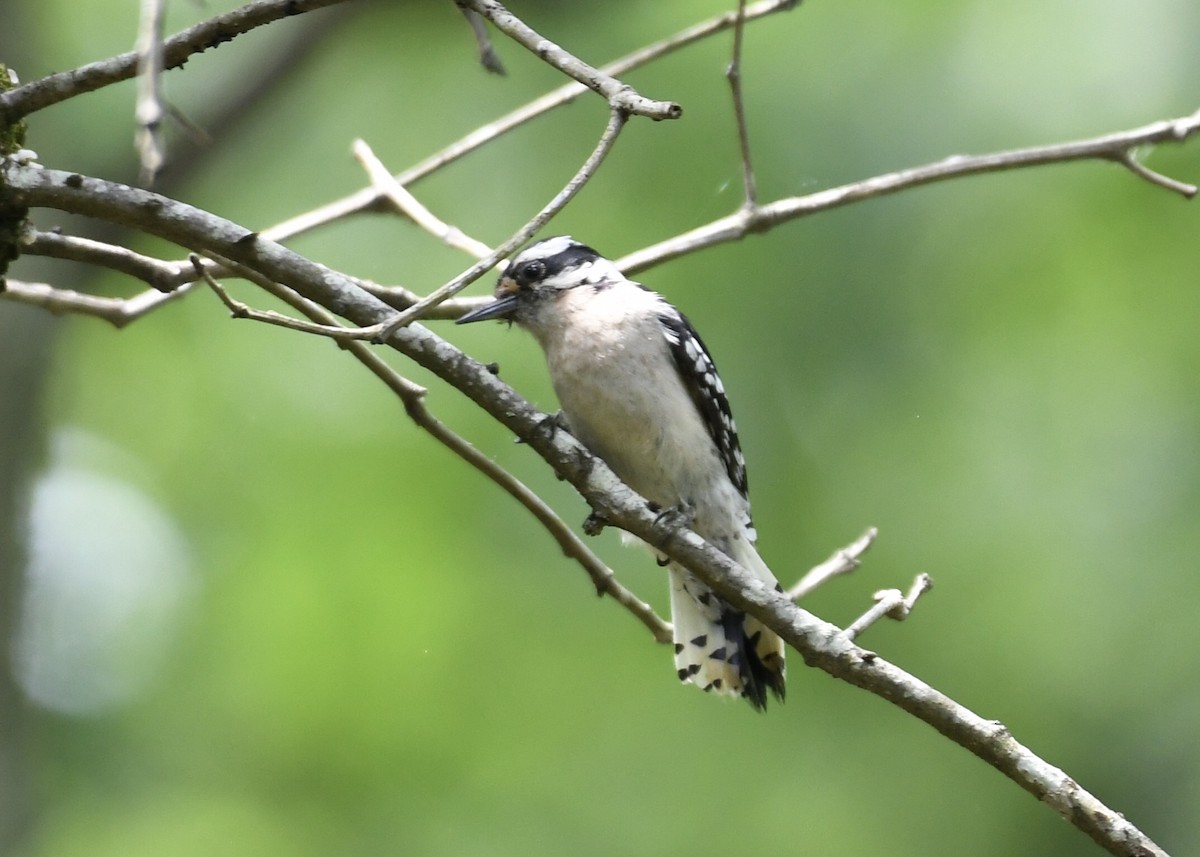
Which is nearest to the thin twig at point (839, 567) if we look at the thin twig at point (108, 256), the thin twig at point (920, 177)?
the thin twig at point (920, 177)

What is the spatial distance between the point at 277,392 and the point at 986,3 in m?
5.15

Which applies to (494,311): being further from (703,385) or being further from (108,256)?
(108,256)

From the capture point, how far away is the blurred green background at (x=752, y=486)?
23.3 ft

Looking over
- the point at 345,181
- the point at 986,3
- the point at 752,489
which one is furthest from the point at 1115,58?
the point at 345,181

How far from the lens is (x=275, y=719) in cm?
726

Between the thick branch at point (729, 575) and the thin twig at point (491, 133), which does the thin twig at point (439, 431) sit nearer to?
the thick branch at point (729, 575)

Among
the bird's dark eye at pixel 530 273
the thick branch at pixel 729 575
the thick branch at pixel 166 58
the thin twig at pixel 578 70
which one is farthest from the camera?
the bird's dark eye at pixel 530 273

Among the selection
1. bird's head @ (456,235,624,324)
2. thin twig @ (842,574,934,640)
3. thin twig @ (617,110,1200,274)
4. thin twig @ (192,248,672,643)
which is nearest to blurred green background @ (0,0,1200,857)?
bird's head @ (456,235,624,324)

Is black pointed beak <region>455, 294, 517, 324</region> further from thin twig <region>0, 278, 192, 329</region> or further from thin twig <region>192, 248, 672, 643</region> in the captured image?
thin twig <region>0, 278, 192, 329</region>

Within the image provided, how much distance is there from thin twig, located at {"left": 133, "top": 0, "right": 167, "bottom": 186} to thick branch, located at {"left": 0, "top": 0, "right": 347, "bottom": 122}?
0.55m

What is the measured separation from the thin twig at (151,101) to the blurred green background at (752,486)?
4711 mm

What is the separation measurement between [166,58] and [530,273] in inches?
77.2

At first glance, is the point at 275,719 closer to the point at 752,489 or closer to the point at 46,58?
the point at 752,489

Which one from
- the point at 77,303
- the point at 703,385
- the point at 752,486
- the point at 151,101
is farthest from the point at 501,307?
the point at 752,486
